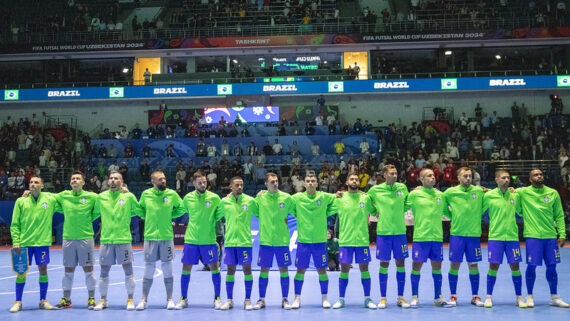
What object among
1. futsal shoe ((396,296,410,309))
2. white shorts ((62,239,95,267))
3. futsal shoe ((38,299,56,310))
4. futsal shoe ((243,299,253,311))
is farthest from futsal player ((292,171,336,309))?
futsal shoe ((38,299,56,310))

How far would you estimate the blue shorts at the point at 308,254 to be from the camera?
1088cm

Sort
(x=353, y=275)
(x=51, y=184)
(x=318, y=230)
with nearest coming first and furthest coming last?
(x=318, y=230)
(x=353, y=275)
(x=51, y=184)

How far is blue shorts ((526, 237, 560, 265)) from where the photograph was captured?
10750 millimetres

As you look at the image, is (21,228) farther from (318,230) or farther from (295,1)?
(295,1)

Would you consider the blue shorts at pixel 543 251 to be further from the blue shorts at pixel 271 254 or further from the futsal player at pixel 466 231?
the blue shorts at pixel 271 254

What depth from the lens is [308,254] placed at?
432 inches

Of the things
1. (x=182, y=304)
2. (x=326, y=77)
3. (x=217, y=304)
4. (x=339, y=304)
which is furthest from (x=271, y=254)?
(x=326, y=77)

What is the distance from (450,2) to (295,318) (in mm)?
33333

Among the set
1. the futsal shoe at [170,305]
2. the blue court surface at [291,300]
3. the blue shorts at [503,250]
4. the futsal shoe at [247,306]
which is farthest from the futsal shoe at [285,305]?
the blue shorts at [503,250]

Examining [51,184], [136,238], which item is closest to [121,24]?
[51,184]

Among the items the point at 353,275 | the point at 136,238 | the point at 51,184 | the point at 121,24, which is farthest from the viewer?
the point at 121,24

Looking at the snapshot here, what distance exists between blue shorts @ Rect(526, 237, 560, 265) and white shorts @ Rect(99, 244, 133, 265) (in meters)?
7.44

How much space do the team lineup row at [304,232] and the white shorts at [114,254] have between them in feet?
0.06

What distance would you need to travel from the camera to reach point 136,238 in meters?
25.1
